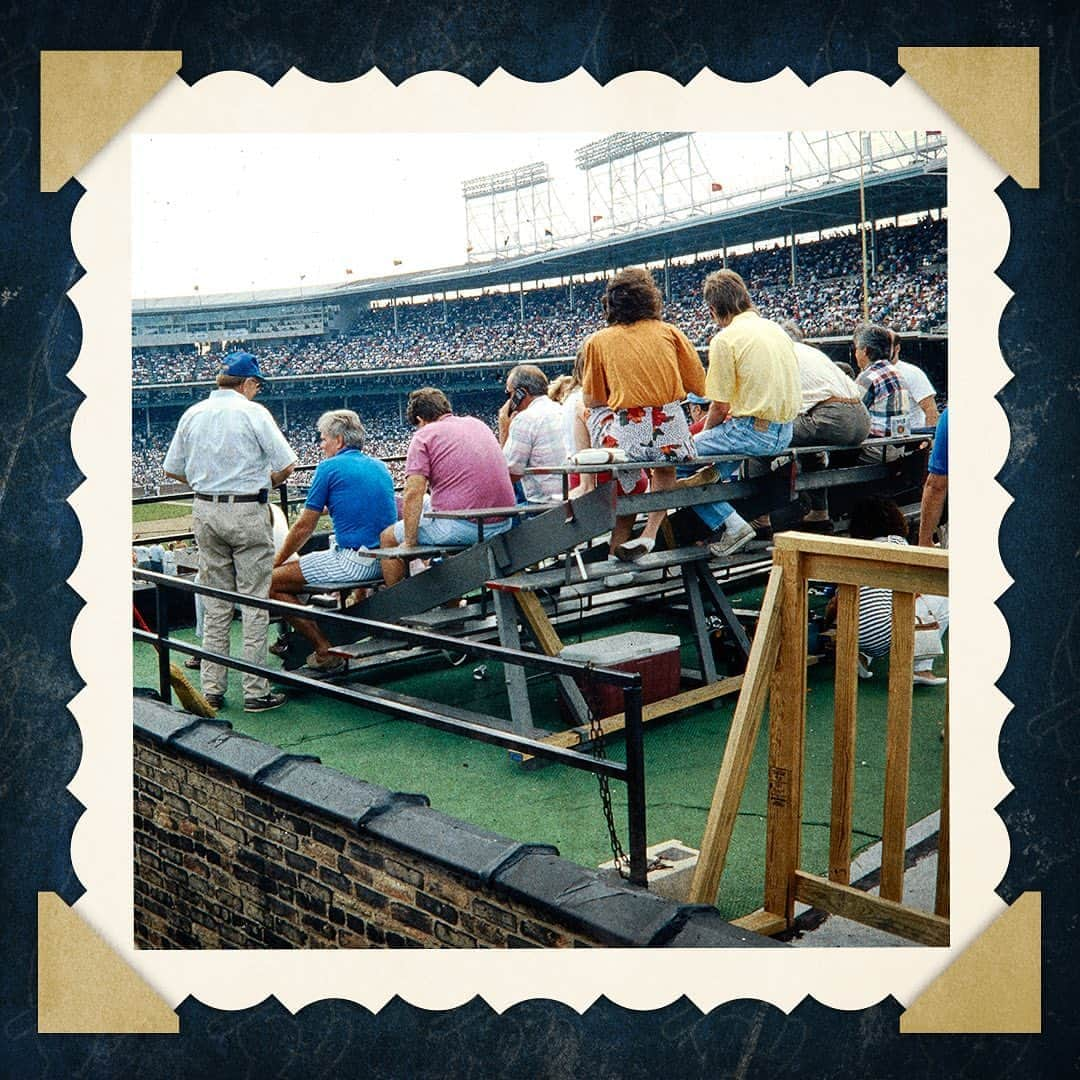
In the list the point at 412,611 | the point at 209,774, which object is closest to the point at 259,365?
the point at 412,611

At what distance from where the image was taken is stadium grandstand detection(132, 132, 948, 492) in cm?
387

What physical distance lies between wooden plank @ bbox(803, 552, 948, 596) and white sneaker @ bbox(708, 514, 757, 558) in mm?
2289

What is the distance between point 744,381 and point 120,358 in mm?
2651

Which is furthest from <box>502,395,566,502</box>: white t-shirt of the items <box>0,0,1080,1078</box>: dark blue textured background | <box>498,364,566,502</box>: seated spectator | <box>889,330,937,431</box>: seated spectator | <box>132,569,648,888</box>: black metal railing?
<box>0,0,1080,1078</box>: dark blue textured background

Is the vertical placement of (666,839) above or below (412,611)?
below

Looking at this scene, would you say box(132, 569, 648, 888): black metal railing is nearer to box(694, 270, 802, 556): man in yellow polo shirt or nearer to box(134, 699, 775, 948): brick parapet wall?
box(134, 699, 775, 948): brick parapet wall

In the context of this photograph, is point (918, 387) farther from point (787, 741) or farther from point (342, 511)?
point (787, 741)

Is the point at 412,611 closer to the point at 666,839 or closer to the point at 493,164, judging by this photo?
the point at 666,839

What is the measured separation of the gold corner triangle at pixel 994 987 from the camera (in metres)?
3.35

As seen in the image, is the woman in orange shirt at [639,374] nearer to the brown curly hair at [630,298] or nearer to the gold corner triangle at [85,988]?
the brown curly hair at [630,298]

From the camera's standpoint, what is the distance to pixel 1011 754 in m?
3.46

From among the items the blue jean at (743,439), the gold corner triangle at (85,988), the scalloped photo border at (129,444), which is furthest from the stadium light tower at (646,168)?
the gold corner triangle at (85,988)

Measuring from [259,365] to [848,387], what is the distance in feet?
8.81

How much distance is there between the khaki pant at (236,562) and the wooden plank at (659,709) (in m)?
1.55
